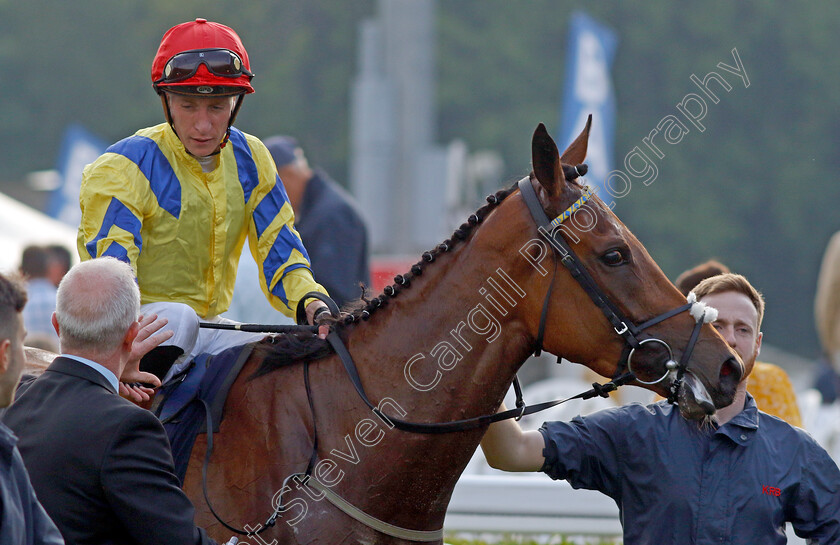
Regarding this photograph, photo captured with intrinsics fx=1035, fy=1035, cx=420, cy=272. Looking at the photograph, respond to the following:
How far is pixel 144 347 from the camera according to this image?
2.92 m

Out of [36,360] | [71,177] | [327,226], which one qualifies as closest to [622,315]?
[36,360]

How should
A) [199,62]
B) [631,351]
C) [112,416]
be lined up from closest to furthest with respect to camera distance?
[112,416] < [631,351] < [199,62]

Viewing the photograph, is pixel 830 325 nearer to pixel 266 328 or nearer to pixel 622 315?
pixel 622 315

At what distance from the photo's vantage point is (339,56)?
1168 inches

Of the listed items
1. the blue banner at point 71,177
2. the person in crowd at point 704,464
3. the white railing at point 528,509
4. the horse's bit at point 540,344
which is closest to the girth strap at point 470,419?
the horse's bit at point 540,344

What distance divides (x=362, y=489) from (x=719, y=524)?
1075mm

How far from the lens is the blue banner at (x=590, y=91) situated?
9289 mm

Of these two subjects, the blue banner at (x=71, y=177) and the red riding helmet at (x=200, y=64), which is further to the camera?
the blue banner at (x=71, y=177)

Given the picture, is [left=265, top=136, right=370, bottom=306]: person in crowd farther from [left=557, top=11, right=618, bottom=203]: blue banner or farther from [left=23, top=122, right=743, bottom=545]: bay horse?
[left=557, top=11, right=618, bottom=203]: blue banner

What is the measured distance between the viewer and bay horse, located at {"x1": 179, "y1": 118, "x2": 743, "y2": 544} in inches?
115

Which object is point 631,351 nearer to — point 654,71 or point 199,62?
point 199,62

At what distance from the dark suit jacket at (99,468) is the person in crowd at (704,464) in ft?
3.67

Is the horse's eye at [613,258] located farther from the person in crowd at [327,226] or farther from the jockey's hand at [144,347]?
the person in crowd at [327,226]

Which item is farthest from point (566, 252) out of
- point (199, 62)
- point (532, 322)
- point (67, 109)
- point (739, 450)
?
point (67, 109)
